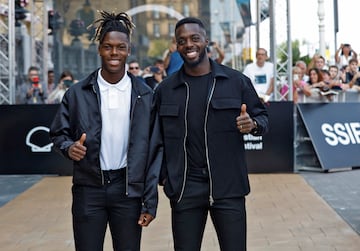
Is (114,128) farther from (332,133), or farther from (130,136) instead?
(332,133)

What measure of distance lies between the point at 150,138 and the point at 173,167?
217 mm

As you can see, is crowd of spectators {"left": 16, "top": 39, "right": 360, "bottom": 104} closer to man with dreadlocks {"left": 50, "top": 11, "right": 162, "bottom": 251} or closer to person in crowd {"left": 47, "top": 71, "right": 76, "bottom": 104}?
person in crowd {"left": 47, "top": 71, "right": 76, "bottom": 104}

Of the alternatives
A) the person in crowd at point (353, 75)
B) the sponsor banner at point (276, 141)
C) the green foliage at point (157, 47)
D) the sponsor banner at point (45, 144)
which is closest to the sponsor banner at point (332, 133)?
the sponsor banner at point (276, 141)

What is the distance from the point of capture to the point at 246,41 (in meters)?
19.0

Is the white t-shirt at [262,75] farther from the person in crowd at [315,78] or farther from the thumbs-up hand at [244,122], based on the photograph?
the thumbs-up hand at [244,122]

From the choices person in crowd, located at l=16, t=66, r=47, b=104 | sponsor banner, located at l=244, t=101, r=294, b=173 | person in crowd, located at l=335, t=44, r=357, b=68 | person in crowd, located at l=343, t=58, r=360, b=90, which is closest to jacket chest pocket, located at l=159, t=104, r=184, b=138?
sponsor banner, located at l=244, t=101, r=294, b=173

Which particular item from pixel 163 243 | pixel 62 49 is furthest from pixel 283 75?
pixel 163 243

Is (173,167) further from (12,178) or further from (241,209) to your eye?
(12,178)

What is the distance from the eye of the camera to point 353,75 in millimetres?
15875

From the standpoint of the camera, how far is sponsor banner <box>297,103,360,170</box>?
1248cm

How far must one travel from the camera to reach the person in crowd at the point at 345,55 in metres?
17.5

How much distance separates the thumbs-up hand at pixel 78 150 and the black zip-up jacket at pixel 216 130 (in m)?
0.52

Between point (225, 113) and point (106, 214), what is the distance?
0.90m

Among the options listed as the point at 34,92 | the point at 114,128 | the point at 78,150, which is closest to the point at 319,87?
the point at 34,92
